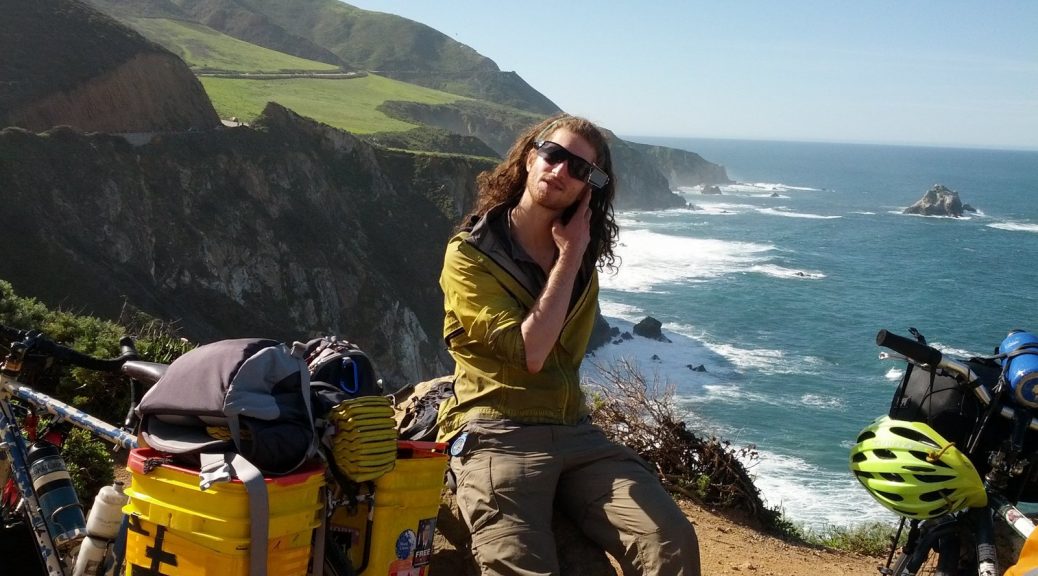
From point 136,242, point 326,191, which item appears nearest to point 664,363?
point 326,191

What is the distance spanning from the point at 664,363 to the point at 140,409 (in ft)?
133

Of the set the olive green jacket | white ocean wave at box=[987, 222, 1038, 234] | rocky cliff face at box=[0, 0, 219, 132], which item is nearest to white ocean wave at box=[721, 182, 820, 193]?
white ocean wave at box=[987, 222, 1038, 234]

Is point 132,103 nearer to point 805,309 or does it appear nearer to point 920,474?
point 805,309

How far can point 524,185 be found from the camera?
389 centimetres

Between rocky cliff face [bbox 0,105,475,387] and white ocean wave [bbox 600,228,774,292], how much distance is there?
54.2ft

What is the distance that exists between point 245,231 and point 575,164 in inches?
1337

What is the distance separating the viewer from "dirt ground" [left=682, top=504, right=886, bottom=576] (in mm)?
5285

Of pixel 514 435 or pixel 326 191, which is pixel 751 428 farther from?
pixel 514 435

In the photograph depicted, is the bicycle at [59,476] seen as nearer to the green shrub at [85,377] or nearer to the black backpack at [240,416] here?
the green shrub at [85,377]

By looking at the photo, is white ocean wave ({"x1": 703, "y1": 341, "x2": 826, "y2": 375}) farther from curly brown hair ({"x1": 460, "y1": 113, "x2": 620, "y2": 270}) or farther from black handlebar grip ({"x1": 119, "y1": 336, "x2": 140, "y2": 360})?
black handlebar grip ({"x1": 119, "y1": 336, "x2": 140, "y2": 360})

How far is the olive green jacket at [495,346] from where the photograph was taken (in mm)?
3416

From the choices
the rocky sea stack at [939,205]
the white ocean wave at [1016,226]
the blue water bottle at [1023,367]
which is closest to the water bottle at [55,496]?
the blue water bottle at [1023,367]

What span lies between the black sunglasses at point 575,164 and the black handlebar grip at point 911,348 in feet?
4.00

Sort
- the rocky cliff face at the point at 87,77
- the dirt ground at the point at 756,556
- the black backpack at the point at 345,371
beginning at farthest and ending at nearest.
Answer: the rocky cliff face at the point at 87,77 → the dirt ground at the point at 756,556 → the black backpack at the point at 345,371
